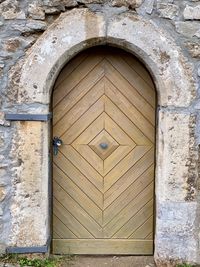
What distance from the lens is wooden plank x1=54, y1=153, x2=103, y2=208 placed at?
416 centimetres

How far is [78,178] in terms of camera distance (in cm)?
418

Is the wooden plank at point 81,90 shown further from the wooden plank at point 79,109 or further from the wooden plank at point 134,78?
the wooden plank at point 134,78

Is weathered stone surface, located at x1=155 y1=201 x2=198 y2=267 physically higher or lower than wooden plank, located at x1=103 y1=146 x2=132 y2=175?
lower

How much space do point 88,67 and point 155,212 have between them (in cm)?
148

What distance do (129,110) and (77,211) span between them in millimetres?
1085

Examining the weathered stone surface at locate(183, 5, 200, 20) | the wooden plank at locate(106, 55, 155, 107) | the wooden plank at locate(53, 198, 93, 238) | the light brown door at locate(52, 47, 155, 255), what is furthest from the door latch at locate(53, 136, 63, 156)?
the weathered stone surface at locate(183, 5, 200, 20)

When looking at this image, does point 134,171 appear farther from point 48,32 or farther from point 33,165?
point 48,32

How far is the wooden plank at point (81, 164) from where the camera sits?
415cm

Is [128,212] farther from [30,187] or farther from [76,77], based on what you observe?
[76,77]

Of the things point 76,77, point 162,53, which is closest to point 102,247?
point 76,77

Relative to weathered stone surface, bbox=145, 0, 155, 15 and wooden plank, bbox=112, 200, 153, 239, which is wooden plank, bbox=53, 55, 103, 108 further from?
wooden plank, bbox=112, 200, 153, 239

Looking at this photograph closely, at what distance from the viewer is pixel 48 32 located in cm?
371

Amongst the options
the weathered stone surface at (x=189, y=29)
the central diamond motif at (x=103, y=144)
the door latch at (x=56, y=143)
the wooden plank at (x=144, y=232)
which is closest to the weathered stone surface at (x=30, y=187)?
the door latch at (x=56, y=143)

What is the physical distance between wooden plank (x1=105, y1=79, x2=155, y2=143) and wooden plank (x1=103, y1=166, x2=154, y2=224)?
0.38m
